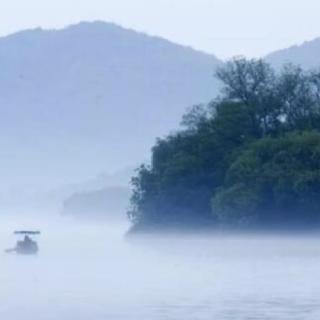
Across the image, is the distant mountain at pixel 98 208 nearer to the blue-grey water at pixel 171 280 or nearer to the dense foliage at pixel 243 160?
the dense foliage at pixel 243 160

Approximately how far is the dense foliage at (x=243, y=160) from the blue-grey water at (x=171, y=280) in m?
2.18

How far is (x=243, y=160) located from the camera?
8762 cm

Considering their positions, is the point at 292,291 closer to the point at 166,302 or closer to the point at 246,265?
the point at 166,302

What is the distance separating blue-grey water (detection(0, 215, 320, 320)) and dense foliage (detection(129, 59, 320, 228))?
2.18m

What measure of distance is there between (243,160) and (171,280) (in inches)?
1263

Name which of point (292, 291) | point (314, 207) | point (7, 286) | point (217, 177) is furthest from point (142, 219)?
point (292, 291)

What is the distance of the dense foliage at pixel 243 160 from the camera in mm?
84812

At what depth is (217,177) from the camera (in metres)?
93.1

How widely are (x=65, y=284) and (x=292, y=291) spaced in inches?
331

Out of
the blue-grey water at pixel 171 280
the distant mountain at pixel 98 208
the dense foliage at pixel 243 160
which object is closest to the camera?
the blue-grey water at pixel 171 280

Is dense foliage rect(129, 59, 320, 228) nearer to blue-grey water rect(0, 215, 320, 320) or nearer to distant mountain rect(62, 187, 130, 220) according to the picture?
blue-grey water rect(0, 215, 320, 320)

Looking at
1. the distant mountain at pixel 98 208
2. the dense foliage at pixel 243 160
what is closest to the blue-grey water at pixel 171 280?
the dense foliage at pixel 243 160

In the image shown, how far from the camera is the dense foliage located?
84812mm

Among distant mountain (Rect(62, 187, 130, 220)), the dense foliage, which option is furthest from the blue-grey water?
distant mountain (Rect(62, 187, 130, 220))
